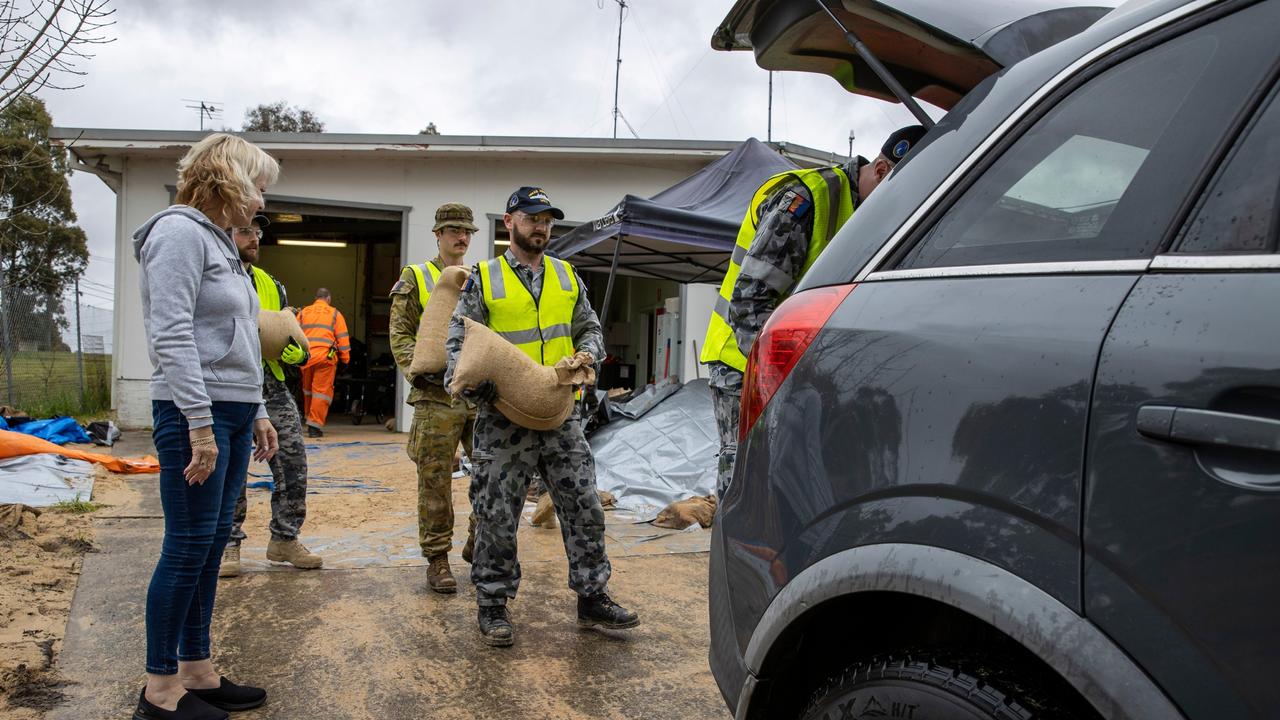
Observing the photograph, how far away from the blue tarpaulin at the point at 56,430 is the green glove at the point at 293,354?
214 inches

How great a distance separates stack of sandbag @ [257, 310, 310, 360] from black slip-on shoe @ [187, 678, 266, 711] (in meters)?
1.92

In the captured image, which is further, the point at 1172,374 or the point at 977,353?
the point at 977,353

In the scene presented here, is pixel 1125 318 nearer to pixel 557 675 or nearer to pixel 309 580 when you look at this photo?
pixel 557 675

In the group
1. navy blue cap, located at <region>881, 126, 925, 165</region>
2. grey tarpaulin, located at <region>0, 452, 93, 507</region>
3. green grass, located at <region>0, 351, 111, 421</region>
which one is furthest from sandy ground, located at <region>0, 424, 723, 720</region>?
green grass, located at <region>0, 351, 111, 421</region>

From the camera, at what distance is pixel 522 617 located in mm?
3896

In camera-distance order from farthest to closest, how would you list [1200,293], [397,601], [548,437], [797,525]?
[397,601] → [548,437] → [797,525] → [1200,293]

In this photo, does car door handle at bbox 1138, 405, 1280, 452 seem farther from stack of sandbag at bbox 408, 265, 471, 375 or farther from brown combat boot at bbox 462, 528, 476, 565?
brown combat boot at bbox 462, 528, 476, 565

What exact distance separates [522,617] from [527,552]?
1256mm

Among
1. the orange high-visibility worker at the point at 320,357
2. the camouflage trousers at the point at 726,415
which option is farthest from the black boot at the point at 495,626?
the orange high-visibility worker at the point at 320,357

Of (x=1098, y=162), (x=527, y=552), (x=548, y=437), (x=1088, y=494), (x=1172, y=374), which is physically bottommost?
(x=527, y=552)

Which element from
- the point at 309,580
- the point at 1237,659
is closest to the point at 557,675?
the point at 309,580

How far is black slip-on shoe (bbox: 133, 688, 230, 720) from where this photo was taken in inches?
103

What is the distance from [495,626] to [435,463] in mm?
1099

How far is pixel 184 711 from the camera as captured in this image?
8.70 feet
